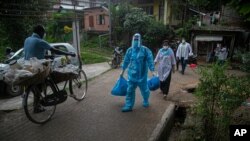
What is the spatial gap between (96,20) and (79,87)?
83.3 feet

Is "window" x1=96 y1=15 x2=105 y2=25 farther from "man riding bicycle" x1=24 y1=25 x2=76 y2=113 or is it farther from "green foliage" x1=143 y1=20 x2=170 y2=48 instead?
"man riding bicycle" x1=24 y1=25 x2=76 y2=113

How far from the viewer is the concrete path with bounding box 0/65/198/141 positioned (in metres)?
4.37

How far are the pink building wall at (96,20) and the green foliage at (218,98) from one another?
1030 inches

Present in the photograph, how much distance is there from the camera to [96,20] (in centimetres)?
3062

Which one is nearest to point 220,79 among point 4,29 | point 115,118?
point 115,118

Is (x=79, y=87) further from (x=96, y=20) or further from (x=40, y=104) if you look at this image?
(x=96, y=20)

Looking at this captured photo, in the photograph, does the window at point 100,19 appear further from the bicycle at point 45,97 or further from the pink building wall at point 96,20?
the bicycle at point 45,97

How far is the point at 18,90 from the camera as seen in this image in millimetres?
8156

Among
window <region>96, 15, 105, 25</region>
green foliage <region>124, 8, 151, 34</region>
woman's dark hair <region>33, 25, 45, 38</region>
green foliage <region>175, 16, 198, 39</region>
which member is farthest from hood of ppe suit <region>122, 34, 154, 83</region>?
window <region>96, 15, 105, 25</region>

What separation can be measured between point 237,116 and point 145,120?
2.04 metres

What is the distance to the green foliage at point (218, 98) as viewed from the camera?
376 centimetres

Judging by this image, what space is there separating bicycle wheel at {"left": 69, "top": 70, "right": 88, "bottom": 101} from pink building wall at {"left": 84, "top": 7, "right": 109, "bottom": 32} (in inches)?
912

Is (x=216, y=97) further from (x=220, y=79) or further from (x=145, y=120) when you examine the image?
(x=145, y=120)

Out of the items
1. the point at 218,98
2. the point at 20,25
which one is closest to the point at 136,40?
the point at 218,98
